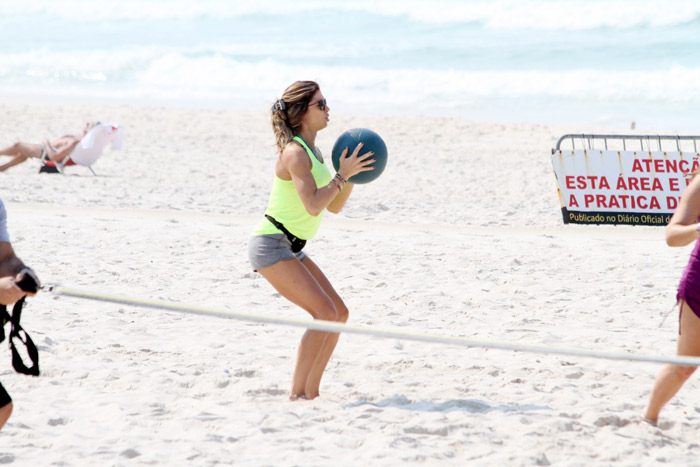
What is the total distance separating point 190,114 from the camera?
19594 millimetres

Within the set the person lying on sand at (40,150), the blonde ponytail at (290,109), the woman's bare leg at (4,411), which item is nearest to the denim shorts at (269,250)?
the blonde ponytail at (290,109)

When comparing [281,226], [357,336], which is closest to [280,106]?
[281,226]

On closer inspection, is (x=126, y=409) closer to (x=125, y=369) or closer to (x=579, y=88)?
(x=125, y=369)

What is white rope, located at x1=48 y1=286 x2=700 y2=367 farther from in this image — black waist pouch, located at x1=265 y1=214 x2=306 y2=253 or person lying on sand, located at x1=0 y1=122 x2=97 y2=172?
person lying on sand, located at x1=0 y1=122 x2=97 y2=172

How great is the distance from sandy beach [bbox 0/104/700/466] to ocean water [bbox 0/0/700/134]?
12.0 metres

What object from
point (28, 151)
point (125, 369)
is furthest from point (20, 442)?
point (28, 151)

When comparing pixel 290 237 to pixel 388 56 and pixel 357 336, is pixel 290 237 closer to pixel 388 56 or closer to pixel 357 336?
pixel 357 336

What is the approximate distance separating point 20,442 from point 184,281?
338 cm

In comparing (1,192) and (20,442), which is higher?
(1,192)

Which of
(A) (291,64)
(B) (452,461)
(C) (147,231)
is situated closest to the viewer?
(B) (452,461)

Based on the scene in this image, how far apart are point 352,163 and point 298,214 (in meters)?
0.37

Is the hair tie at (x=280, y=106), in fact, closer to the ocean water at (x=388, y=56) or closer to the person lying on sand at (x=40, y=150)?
the person lying on sand at (x=40, y=150)

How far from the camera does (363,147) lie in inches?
168

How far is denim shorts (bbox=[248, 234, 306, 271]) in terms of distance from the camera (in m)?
4.03
